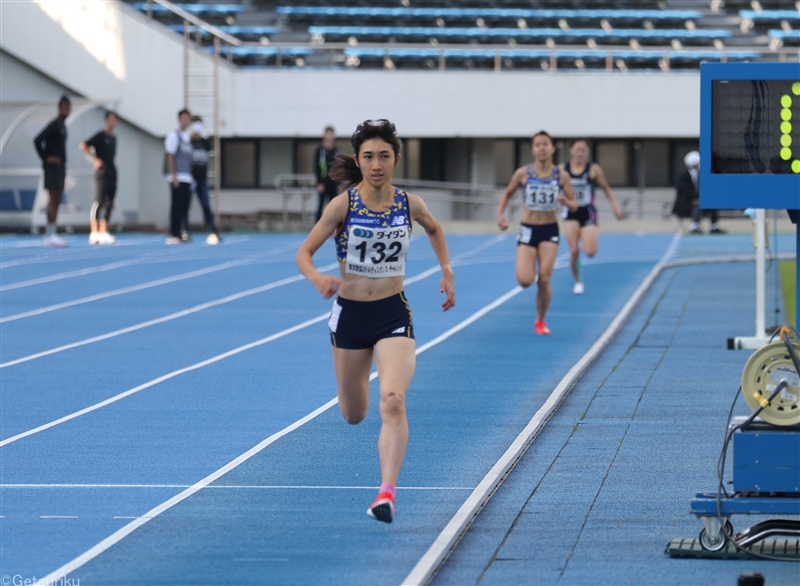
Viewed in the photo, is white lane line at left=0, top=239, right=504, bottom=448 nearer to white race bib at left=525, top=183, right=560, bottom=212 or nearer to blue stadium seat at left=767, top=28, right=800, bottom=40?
white race bib at left=525, top=183, right=560, bottom=212

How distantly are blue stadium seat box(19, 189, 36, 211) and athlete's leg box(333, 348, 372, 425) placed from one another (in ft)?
74.1

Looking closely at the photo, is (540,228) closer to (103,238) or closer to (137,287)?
(137,287)

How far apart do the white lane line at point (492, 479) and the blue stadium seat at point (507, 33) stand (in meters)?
25.3

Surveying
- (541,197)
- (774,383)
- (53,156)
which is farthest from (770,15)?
(774,383)

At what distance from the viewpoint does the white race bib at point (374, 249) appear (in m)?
6.78

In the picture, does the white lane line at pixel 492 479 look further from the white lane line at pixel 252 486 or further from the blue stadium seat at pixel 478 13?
the blue stadium seat at pixel 478 13

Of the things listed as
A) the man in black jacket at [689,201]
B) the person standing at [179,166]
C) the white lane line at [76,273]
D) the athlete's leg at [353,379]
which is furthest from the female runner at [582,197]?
the man in black jacket at [689,201]

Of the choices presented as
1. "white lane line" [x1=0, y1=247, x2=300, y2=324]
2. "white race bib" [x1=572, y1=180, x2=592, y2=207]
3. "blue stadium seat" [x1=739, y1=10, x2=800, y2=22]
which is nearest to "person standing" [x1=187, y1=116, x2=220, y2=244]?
"white lane line" [x1=0, y1=247, x2=300, y2=324]

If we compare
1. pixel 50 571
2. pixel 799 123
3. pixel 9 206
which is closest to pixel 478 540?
pixel 50 571

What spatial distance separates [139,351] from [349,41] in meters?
26.7

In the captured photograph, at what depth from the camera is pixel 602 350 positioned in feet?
42.7

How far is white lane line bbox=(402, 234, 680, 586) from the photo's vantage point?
5.66 meters

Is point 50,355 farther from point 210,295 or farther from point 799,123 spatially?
point 799,123

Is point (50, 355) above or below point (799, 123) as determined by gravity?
below
